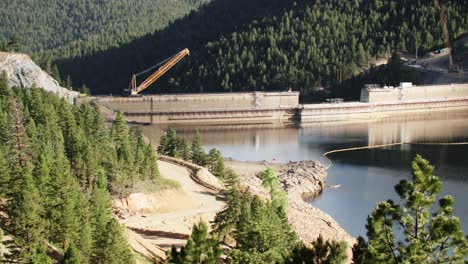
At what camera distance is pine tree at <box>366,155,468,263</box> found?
19.6 m

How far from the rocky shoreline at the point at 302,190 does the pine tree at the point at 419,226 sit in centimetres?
1691

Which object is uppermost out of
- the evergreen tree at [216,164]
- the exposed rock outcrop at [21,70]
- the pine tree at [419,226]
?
the exposed rock outcrop at [21,70]

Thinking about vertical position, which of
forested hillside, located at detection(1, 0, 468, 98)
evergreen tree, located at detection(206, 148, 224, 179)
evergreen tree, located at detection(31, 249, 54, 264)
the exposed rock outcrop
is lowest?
evergreen tree, located at detection(206, 148, 224, 179)

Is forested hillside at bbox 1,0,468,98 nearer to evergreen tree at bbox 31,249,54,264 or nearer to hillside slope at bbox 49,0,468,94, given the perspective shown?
hillside slope at bbox 49,0,468,94

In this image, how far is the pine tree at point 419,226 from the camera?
19594mm

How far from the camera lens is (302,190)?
6131 centimetres

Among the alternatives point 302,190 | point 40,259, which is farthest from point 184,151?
point 40,259

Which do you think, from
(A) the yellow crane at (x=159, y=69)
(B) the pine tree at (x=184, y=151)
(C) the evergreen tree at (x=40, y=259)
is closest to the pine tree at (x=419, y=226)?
(C) the evergreen tree at (x=40, y=259)

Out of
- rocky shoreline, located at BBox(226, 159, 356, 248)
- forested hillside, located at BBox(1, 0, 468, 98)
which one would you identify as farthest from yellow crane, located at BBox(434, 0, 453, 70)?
rocky shoreline, located at BBox(226, 159, 356, 248)

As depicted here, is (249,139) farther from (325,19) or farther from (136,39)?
(136,39)

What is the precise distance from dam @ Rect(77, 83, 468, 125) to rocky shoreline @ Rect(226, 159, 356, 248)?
45764mm

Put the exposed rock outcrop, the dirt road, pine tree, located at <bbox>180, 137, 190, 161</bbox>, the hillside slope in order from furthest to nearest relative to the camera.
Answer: the hillside slope
the exposed rock outcrop
pine tree, located at <bbox>180, 137, 190, 161</bbox>
the dirt road

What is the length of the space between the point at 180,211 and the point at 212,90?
102m

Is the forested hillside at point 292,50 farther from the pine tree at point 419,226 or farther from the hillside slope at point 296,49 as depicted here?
the pine tree at point 419,226
